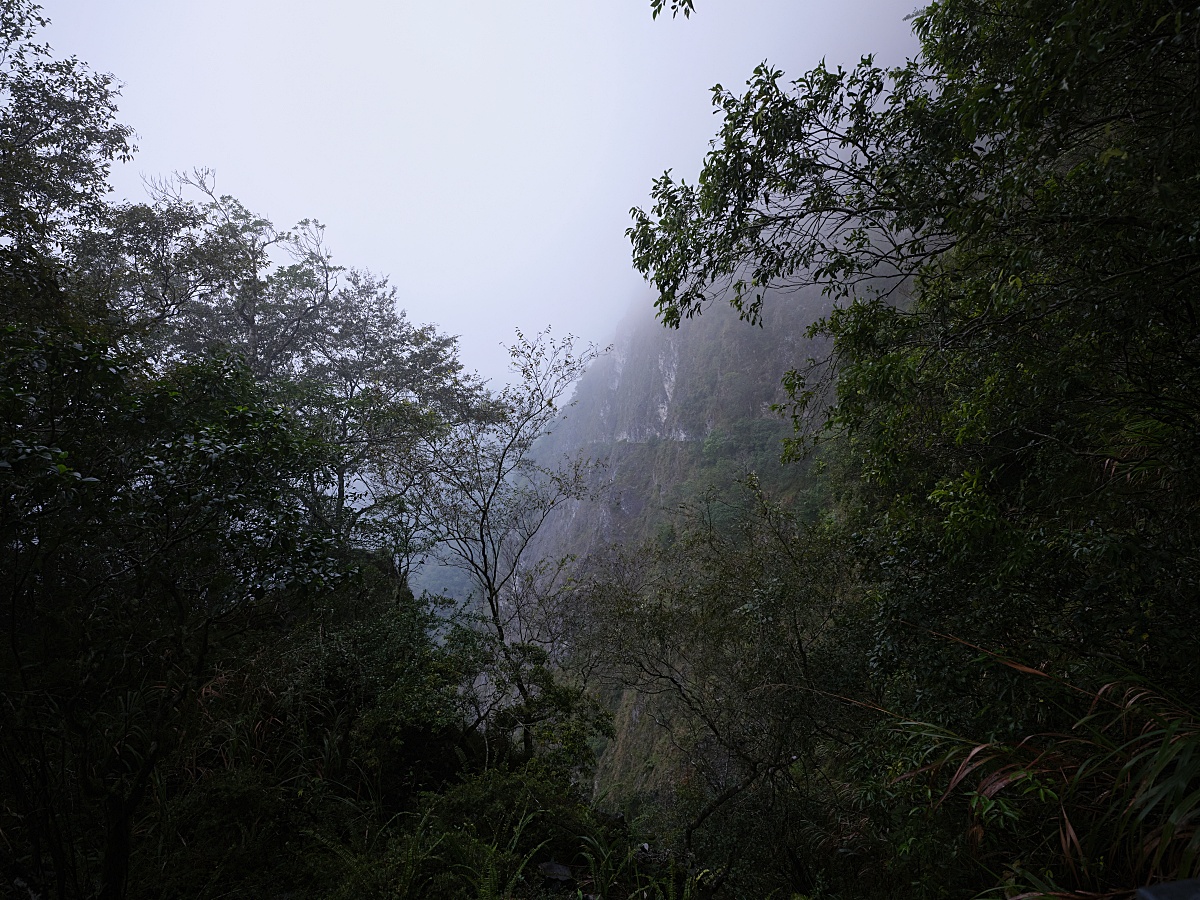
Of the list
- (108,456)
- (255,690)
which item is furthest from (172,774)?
(108,456)

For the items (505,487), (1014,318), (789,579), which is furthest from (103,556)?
(1014,318)

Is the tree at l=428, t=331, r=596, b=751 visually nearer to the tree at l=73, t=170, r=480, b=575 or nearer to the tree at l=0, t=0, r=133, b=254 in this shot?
the tree at l=73, t=170, r=480, b=575

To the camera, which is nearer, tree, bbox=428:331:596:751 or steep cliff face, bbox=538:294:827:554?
tree, bbox=428:331:596:751

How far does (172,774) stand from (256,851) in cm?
116

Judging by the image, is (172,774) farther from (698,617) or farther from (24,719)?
(698,617)

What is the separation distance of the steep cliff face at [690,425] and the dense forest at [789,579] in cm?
2501

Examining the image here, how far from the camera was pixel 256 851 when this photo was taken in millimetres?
3305

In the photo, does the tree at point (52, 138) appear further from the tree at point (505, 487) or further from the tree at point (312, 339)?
the tree at point (505, 487)

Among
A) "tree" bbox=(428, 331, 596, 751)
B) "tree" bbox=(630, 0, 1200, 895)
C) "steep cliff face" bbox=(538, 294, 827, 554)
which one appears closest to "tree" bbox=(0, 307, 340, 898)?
"tree" bbox=(428, 331, 596, 751)

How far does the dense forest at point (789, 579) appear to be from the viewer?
2.33 metres

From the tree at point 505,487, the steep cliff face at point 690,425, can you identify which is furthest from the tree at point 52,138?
the steep cliff face at point 690,425

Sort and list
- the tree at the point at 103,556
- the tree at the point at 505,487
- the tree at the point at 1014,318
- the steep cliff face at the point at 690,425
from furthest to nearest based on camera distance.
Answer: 1. the steep cliff face at the point at 690,425
2. the tree at the point at 505,487
3. the tree at the point at 103,556
4. the tree at the point at 1014,318

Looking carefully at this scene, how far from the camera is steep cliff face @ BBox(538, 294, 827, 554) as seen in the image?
37.9m

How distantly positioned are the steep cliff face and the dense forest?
82.0 feet
